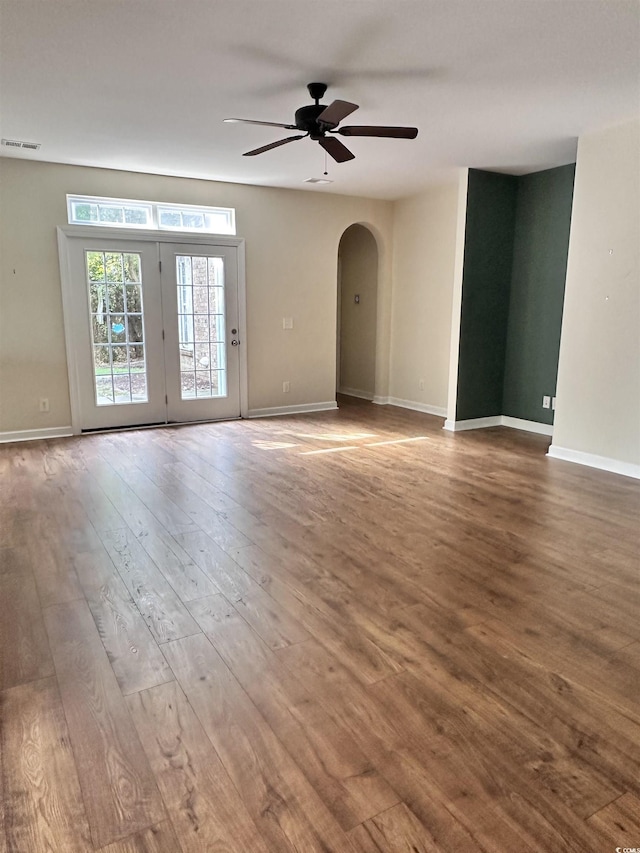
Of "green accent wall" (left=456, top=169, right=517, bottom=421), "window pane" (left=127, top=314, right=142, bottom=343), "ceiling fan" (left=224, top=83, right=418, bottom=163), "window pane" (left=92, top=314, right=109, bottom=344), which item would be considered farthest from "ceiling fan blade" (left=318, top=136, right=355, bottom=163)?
"window pane" (left=92, top=314, right=109, bottom=344)

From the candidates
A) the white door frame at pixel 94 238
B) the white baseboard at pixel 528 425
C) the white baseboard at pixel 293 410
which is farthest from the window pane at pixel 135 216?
the white baseboard at pixel 528 425

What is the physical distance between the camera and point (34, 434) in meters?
5.60

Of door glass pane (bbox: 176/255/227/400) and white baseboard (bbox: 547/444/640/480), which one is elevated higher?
door glass pane (bbox: 176/255/227/400)

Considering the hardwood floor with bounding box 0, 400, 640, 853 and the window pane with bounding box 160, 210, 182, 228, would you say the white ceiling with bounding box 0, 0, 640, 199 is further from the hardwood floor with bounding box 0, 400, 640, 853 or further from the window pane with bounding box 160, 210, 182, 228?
the hardwood floor with bounding box 0, 400, 640, 853

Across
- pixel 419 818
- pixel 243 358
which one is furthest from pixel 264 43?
pixel 243 358

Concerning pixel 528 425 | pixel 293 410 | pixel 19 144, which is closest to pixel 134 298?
pixel 19 144

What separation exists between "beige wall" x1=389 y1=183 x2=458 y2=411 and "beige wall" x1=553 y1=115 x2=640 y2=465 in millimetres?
1990

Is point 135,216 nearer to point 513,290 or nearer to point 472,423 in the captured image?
point 513,290

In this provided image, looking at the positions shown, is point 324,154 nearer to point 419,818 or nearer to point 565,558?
point 565,558

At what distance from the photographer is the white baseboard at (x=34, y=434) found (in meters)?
5.48

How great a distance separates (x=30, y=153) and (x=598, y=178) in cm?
491

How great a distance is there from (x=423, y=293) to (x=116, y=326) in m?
3.74

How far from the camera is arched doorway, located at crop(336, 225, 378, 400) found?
309 inches

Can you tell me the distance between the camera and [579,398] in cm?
480
